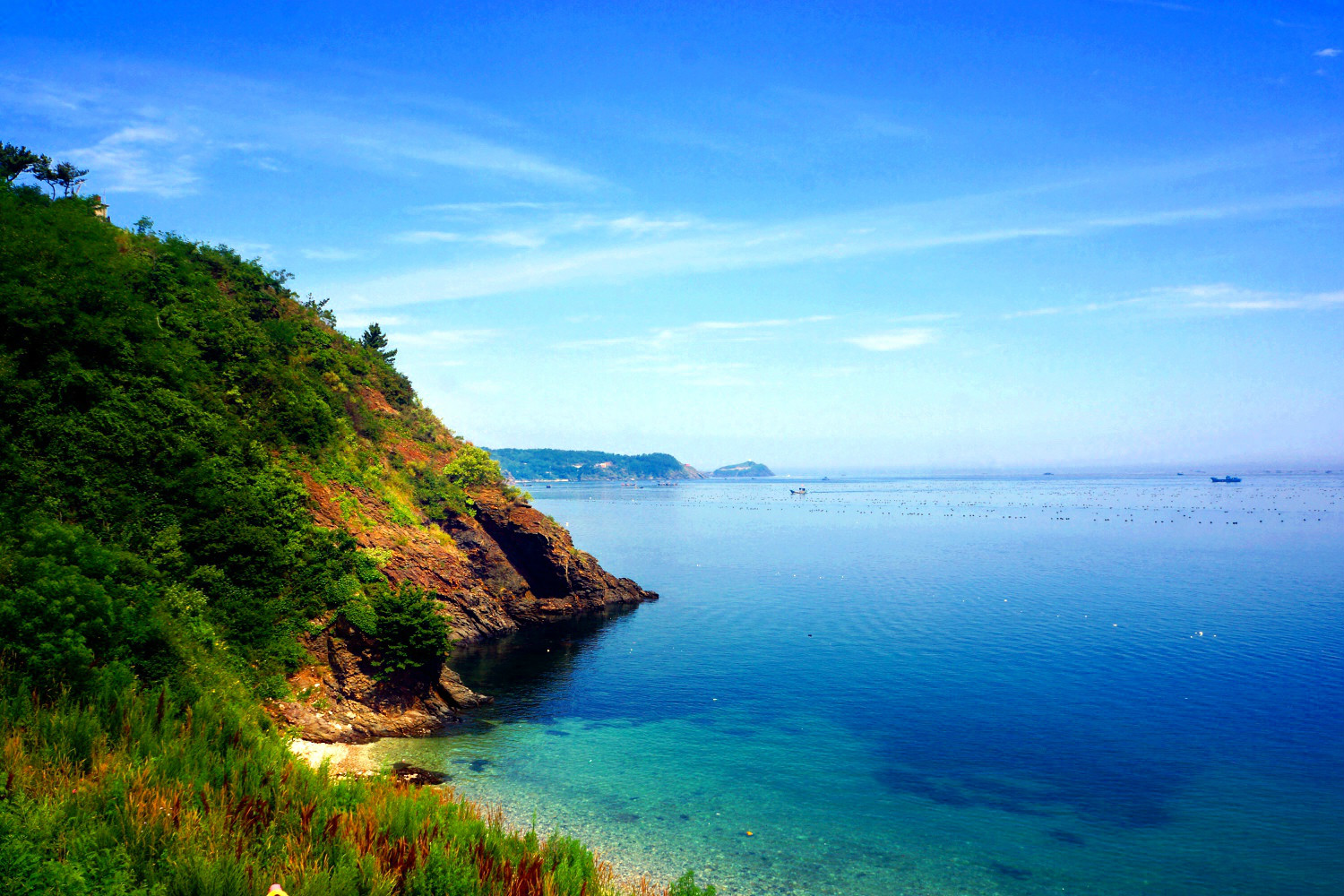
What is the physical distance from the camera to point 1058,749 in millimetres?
40688

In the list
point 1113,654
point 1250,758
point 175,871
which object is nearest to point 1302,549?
point 1113,654

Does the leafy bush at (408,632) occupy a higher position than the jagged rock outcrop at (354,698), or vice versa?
the leafy bush at (408,632)

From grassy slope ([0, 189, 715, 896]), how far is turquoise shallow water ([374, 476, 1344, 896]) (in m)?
10.3

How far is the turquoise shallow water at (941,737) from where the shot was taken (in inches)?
1169

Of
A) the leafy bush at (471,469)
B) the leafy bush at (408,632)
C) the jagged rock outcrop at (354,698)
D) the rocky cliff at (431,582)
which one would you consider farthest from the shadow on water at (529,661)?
the leafy bush at (471,469)

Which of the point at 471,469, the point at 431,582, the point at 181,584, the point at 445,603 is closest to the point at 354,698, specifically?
the point at 181,584

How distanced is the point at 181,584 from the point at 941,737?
43939 mm

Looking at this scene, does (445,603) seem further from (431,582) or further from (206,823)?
(206,823)

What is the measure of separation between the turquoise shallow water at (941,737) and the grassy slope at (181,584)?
1031 centimetres

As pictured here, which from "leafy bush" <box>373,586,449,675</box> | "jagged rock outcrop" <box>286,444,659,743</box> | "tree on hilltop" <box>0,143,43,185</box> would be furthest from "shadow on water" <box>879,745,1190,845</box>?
"tree on hilltop" <box>0,143,43,185</box>

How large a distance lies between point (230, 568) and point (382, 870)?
29.1 meters

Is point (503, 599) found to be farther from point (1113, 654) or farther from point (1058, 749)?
point (1113, 654)

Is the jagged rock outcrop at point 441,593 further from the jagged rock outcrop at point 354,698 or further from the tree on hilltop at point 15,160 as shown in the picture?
the tree on hilltop at point 15,160

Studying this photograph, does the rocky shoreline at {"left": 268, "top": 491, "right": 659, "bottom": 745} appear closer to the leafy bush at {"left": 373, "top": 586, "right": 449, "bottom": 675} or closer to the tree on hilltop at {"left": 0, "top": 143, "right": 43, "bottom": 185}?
the leafy bush at {"left": 373, "top": 586, "right": 449, "bottom": 675}
